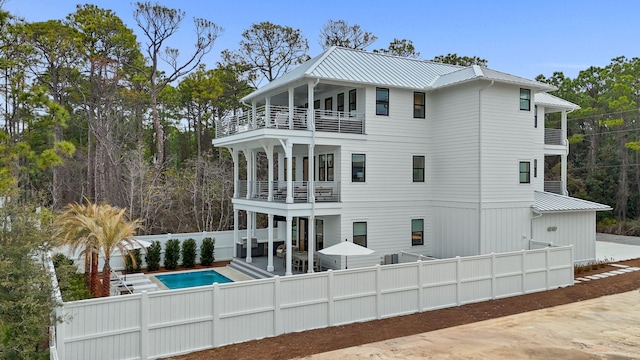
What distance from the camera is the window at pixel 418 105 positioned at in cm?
1927

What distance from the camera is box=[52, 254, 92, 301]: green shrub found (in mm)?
8391

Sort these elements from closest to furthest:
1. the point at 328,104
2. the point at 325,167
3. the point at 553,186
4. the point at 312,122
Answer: the point at 312,122, the point at 325,167, the point at 328,104, the point at 553,186

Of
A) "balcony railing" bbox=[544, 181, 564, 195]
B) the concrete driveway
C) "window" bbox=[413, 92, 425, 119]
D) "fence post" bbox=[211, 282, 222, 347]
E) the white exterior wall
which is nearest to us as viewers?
the concrete driveway

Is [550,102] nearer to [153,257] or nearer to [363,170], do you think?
[363,170]

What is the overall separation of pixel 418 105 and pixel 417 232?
5404 millimetres

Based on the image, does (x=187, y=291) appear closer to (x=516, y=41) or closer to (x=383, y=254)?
(x=383, y=254)

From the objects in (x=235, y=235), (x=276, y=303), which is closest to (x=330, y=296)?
(x=276, y=303)

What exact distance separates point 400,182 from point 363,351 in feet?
34.2

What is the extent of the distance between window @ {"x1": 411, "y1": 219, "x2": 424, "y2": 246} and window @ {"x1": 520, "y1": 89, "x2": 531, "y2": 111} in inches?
246

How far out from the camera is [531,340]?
10.2 meters

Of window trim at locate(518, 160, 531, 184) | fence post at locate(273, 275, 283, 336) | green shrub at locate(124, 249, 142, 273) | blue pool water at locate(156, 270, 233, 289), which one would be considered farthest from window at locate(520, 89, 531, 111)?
green shrub at locate(124, 249, 142, 273)

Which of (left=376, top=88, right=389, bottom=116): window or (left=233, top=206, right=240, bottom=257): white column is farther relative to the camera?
(left=233, top=206, right=240, bottom=257): white column

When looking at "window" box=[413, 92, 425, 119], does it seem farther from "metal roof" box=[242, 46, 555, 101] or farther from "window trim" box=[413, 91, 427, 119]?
"metal roof" box=[242, 46, 555, 101]

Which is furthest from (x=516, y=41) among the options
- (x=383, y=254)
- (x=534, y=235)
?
(x=383, y=254)
